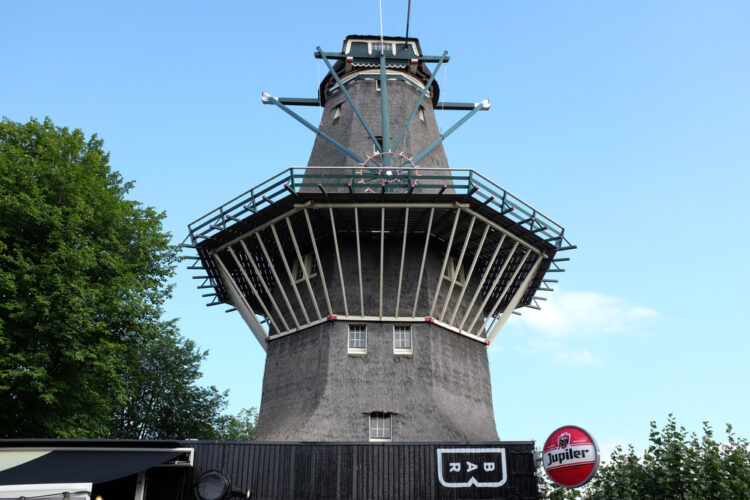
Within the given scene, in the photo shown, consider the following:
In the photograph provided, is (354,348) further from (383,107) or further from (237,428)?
(237,428)

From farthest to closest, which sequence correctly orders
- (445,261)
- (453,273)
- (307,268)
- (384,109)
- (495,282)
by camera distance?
1. (384,109)
2. (307,268)
3. (453,273)
4. (495,282)
5. (445,261)

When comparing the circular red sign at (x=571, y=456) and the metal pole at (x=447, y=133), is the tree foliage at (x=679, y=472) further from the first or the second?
the metal pole at (x=447, y=133)

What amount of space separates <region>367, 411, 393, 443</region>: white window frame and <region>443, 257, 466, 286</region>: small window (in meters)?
5.65

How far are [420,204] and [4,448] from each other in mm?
13584

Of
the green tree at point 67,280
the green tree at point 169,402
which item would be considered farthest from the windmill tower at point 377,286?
the green tree at point 169,402

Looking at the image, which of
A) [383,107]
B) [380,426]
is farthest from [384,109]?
[380,426]

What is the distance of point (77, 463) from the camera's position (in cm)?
1454

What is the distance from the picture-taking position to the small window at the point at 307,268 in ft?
76.3

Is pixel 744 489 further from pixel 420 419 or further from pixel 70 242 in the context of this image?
pixel 70 242

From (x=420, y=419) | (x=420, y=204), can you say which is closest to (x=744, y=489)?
(x=420, y=419)

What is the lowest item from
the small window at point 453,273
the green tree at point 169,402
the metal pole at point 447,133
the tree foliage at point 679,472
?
the tree foliage at point 679,472

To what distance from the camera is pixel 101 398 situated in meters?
21.0

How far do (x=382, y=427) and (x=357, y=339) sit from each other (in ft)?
10.2

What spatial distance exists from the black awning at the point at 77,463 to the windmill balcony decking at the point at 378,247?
26.0 feet
